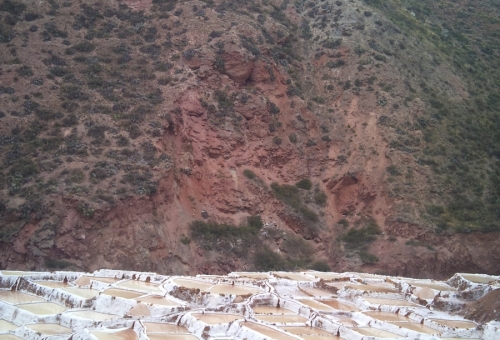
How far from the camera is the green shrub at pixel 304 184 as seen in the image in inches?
→ 1468

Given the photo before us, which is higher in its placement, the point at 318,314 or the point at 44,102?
the point at 318,314

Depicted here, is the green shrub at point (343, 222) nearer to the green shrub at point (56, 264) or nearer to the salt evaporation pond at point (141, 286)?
the green shrub at point (56, 264)

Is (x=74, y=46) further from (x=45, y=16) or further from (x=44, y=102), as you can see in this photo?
(x=44, y=102)

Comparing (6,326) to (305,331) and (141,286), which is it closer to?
(141,286)

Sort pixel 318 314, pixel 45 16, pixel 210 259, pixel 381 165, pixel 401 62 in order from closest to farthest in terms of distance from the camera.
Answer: pixel 318 314 < pixel 210 259 < pixel 381 165 < pixel 45 16 < pixel 401 62

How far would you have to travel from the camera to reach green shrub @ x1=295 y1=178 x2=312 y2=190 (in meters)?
37.3

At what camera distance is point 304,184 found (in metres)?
37.4

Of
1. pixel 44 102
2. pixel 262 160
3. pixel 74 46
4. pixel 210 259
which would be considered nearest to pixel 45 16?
pixel 74 46

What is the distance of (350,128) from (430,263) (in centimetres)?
1291

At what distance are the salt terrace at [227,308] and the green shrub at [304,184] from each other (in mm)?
14528

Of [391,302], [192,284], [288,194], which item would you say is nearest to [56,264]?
[192,284]

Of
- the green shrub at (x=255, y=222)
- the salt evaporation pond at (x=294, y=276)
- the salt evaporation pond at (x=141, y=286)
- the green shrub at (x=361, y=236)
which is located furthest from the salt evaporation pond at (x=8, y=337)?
the green shrub at (x=361, y=236)

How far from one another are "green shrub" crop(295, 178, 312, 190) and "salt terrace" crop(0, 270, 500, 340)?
14528 mm

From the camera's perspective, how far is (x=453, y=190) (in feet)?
117
